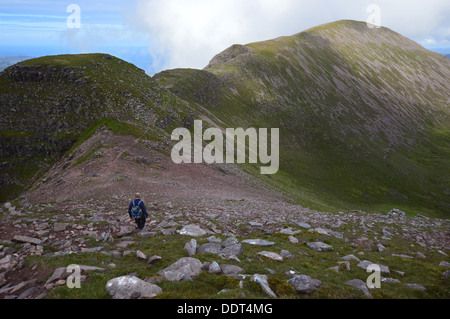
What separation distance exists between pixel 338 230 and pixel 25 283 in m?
23.3

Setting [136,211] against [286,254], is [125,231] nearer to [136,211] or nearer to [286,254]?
[136,211]

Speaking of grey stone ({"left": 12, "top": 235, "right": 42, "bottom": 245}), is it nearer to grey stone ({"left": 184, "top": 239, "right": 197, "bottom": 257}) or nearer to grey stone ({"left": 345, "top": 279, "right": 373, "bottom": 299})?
grey stone ({"left": 184, "top": 239, "right": 197, "bottom": 257})

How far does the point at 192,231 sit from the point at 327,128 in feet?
460

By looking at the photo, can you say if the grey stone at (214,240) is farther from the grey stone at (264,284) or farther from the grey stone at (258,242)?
the grey stone at (264,284)

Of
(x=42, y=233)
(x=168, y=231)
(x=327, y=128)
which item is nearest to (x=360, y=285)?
(x=168, y=231)

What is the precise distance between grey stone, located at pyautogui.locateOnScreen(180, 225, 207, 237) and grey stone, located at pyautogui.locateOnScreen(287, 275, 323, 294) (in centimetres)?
872

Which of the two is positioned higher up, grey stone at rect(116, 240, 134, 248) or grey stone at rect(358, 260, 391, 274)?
grey stone at rect(116, 240, 134, 248)

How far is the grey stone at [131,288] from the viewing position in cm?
1057

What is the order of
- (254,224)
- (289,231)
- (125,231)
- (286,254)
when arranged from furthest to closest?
(254,224)
(289,231)
(125,231)
(286,254)

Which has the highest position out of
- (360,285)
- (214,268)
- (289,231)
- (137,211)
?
(137,211)

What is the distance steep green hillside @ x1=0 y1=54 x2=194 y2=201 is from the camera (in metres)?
53.7

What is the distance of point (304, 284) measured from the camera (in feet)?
38.8

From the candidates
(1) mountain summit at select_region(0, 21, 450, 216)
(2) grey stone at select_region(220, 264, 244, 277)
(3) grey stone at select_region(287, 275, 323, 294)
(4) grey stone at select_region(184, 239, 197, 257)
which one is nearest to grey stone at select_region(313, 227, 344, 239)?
(3) grey stone at select_region(287, 275, 323, 294)
